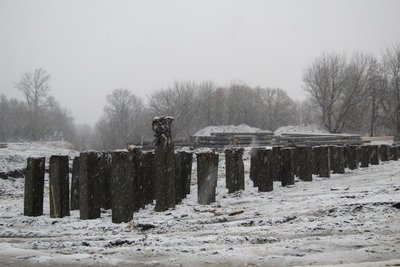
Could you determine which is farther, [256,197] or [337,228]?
[256,197]

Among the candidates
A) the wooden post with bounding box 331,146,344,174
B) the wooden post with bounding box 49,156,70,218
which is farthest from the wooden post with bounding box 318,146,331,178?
the wooden post with bounding box 49,156,70,218

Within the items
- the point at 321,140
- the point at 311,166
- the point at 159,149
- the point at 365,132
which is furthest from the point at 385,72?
the point at 159,149

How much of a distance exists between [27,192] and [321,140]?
3237 centimetres

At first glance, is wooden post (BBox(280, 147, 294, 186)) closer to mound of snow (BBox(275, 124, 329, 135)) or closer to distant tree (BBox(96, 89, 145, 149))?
mound of snow (BBox(275, 124, 329, 135))

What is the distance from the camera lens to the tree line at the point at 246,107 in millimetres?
57031

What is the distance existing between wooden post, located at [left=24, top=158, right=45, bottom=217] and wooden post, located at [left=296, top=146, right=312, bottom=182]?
22.7ft

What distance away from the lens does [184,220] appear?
273 inches

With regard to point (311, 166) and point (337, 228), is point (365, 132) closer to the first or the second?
point (311, 166)

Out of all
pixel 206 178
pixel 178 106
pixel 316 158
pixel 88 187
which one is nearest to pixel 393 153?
pixel 316 158

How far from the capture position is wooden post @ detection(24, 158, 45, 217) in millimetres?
7891

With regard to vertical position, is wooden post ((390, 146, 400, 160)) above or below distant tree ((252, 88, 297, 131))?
below

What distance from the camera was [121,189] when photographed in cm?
702

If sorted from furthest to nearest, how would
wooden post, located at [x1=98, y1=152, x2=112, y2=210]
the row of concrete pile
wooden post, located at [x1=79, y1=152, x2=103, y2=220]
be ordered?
wooden post, located at [x1=98, y1=152, x2=112, y2=210]
wooden post, located at [x1=79, y1=152, x2=103, y2=220]
the row of concrete pile

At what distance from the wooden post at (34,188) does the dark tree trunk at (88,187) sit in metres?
1.16
